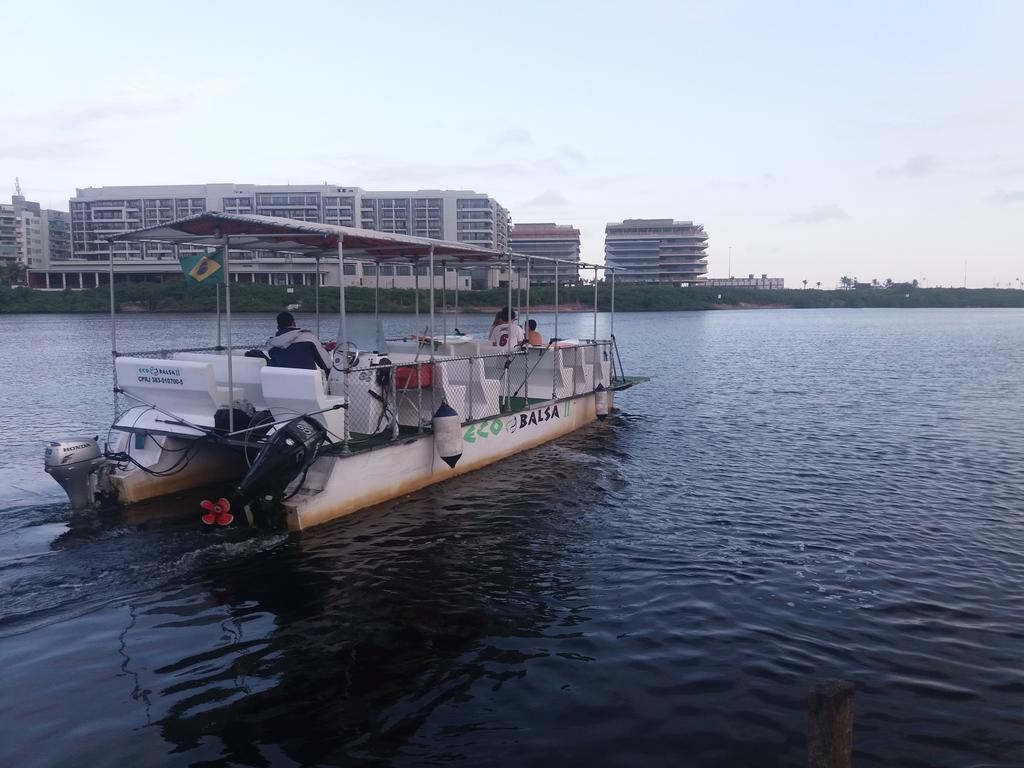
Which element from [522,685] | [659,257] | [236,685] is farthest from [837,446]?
[659,257]

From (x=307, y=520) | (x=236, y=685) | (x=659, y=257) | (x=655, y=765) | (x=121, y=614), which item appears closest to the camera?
(x=655, y=765)

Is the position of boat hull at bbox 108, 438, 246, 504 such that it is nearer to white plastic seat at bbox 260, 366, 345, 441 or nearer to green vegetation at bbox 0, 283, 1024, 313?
A: white plastic seat at bbox 260, 366, 345, 441

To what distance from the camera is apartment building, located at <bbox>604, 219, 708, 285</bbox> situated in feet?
543

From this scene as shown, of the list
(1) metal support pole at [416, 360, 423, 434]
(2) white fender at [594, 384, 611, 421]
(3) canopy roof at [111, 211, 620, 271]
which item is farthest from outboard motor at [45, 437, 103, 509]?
(2) white fender at [594, 384, 611, 421]

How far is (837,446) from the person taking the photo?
Answer: 701 inches

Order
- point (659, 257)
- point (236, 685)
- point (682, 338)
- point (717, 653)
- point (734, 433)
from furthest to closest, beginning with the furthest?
point (659, 257) < point (682, 338) < point (734, 433) < point (717, 653) < point (236, 685)

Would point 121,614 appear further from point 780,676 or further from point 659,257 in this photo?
point 659,257

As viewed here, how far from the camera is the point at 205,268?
10.4 metres

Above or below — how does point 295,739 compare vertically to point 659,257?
below

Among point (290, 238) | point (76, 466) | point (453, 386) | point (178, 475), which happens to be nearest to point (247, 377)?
point (178, 475)

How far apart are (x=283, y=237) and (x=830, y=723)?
9.99 meters

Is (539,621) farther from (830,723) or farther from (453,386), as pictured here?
(453,386)

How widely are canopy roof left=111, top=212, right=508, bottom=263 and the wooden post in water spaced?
7908 millimetres

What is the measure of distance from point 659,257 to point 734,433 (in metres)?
151
